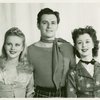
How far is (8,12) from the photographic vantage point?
130 centimetres

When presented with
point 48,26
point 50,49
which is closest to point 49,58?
point 50,49

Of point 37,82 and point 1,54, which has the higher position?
point 1,54

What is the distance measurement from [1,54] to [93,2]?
0.62 metres

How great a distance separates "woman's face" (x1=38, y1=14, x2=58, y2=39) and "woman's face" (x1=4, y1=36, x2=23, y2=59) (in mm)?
142

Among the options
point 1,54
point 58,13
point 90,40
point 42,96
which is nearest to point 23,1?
point 58,13

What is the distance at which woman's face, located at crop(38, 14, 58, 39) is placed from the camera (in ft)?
4.18

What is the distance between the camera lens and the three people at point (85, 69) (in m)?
1.23

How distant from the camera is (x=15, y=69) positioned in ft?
4.19

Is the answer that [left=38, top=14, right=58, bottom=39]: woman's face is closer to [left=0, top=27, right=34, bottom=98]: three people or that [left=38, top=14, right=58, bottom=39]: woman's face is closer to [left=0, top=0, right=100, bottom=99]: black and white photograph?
[left=0, top=0, right=100, bottom=99]: black and white photograph

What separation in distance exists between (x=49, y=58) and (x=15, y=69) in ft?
0.69

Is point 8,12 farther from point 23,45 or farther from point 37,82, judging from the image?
point 37,82

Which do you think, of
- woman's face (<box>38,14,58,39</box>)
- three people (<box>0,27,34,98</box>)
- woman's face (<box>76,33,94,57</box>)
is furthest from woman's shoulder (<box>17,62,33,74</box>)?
woman's face (<box>76,33,94,57</box>)

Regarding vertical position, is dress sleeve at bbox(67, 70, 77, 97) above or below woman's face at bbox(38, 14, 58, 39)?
below

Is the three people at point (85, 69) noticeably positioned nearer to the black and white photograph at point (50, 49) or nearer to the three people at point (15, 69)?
the black and white photograph at point (50, 49)
